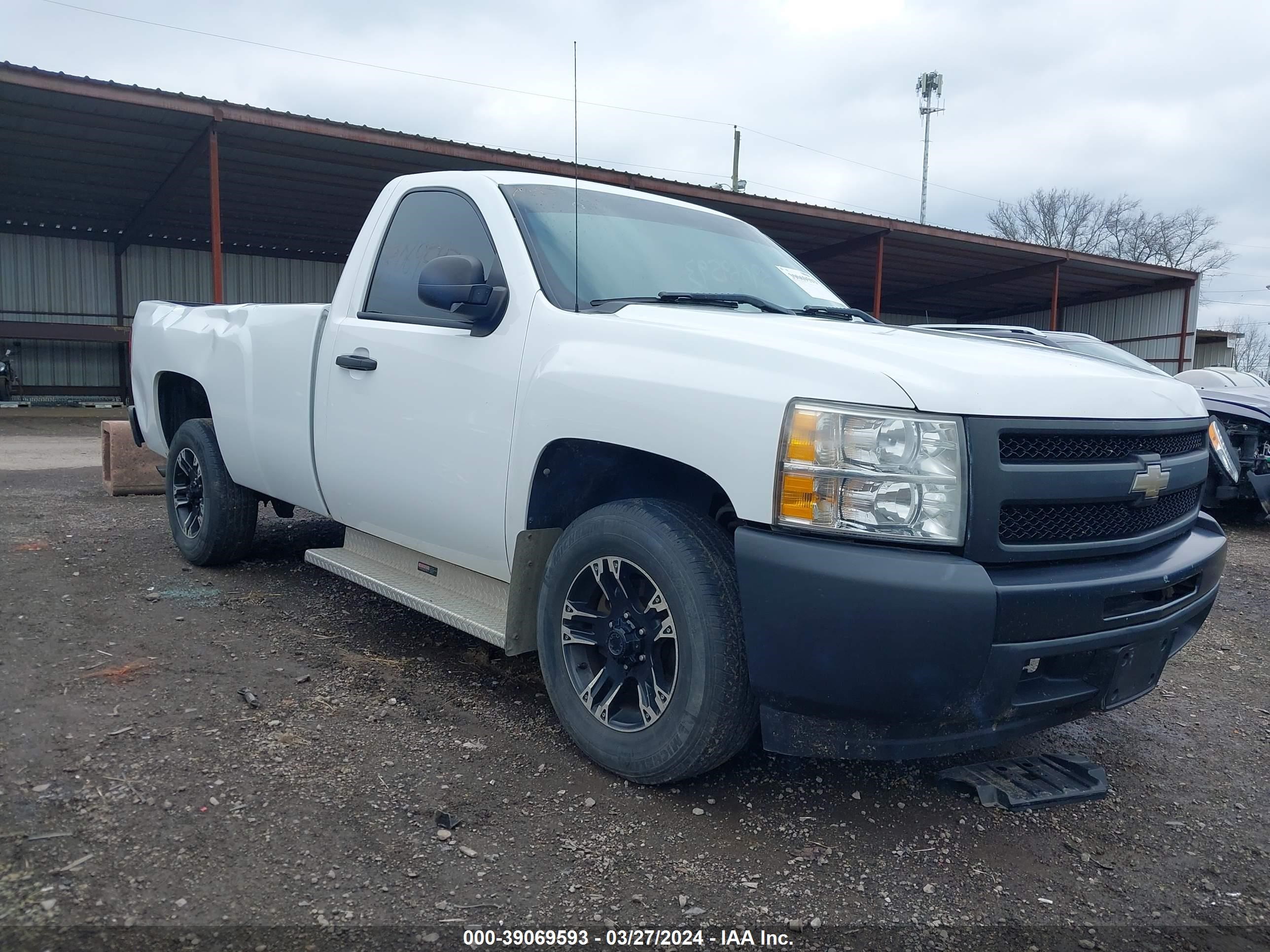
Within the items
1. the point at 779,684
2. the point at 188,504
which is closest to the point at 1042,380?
the point at 779,684

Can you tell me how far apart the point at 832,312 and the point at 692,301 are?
608 millimetres

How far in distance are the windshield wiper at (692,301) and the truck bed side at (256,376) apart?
1.53 metres

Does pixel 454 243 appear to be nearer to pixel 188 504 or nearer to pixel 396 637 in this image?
pixel 396 637

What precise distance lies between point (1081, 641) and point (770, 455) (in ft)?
2.96

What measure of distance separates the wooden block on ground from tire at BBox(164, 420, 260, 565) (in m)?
2.82

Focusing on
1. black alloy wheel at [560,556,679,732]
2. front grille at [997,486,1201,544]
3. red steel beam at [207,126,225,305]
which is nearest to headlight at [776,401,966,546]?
front grille at [997,486,1201,544]

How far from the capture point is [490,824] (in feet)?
8.51

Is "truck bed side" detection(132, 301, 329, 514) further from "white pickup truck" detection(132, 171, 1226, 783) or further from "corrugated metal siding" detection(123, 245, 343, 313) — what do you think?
"corrugated metal siding" detection(123, 245, 343, 313)

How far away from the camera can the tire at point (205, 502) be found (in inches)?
195

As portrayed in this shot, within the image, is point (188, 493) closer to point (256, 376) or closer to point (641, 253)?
point (256, 376)

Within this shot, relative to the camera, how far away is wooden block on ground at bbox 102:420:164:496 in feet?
25.8

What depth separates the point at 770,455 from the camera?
91.7 inches

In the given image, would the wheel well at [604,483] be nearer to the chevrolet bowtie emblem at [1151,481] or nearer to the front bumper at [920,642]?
the front bumper at [920,642]

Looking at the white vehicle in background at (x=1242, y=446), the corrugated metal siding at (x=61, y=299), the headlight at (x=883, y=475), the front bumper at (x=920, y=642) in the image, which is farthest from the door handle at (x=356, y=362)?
the corrugated metal siding at (x=61, y=299)
